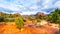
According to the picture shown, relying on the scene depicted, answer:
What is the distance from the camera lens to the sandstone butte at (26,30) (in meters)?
2.88

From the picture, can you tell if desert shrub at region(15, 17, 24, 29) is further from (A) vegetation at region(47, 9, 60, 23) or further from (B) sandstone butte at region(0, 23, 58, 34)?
(A) vegetation at region(47, 9, 60, 23)

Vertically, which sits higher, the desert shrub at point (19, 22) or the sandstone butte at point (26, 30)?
the desert shrub at point (19, 22)

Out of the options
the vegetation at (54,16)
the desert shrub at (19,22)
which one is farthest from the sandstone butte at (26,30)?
the vegetation at (54,16)

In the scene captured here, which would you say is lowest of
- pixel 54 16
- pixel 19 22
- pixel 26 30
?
pixel 26 30

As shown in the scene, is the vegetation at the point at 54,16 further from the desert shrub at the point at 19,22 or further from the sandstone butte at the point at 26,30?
the desert shrub at the point at 19,22

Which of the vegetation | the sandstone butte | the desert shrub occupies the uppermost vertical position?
the vegetation

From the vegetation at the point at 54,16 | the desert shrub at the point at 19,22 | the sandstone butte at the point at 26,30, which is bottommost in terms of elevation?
the sandstone butte at the point at 26,30

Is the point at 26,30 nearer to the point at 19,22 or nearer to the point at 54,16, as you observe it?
the point at 19,22

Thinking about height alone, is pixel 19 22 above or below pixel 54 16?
below

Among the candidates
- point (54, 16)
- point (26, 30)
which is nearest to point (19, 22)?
point (26, 30)

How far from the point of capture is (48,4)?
312 cm

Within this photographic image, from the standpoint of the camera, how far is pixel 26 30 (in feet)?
9.62

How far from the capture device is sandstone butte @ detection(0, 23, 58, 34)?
2.88 metres

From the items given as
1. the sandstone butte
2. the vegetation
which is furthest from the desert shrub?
the vegetation
